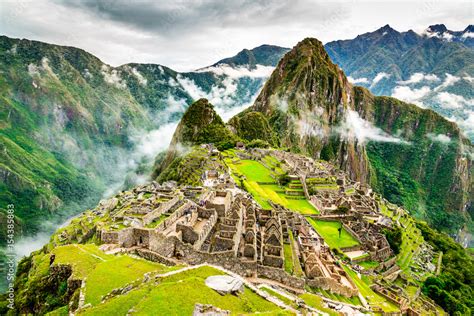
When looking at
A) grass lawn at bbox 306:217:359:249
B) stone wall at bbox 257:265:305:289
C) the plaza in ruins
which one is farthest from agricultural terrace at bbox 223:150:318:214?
stone wall at bbox 257:265:305:289

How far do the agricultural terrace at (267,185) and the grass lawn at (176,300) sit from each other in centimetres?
3138

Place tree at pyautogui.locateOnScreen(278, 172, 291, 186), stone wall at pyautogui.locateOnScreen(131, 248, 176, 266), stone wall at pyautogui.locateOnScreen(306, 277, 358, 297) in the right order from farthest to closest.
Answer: tree at pyautogui.locateOnScreen(278, 172, 291, 186) → stone wall at pyautogui.locateOnScreen(306, 277, 358, 297) → stone wall at pyautogui.locateOnScreen(131, 248, 176, 266)

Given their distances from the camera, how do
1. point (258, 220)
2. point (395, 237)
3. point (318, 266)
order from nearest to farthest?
1. point (318, 266)
2. point (258, 220)
3. point (395, 237)

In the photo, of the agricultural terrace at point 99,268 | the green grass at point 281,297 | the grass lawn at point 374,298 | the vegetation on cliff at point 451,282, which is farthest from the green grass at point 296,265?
the vegetation on cliff at point 451,282

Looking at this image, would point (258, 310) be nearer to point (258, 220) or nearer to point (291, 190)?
point (258, 220)

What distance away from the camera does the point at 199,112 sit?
166000 mm

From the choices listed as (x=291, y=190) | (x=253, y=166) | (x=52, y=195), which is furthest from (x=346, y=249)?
(x=52, y=195)

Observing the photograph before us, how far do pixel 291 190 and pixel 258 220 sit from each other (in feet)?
117

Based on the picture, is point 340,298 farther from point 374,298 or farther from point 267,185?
point 267,185

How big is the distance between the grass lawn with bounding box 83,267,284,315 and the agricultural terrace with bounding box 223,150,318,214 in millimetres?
31380

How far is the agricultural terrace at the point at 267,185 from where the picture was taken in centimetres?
5900

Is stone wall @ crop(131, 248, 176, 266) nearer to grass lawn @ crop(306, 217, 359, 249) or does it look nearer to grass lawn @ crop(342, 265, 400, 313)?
grass lawn @ crop(342, 265, 400, 313)

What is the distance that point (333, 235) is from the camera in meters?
50.1

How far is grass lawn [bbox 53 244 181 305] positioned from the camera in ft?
57.5
